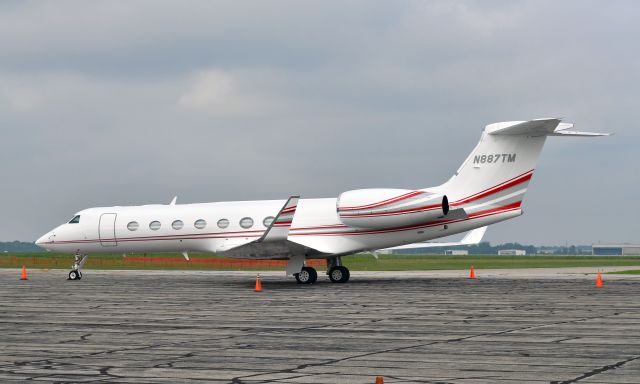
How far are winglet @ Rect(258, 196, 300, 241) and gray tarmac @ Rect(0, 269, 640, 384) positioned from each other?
230cm

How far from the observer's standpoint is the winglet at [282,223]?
1154 inches

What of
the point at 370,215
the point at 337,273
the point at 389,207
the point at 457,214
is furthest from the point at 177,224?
the point at 457,214

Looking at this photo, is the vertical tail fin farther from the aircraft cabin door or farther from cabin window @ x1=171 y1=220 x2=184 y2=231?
the aircraft cabin door

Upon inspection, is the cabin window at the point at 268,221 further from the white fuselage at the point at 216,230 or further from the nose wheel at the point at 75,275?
the nose wheel at the point at 75,275

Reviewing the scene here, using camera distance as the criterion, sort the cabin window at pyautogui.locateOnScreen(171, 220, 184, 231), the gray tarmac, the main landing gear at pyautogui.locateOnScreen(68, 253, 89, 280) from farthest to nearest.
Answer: the main landing gear at pyautogui.locateOnScreen(68, 253, 89, 280)
the cabin window at pyautogui.locateOnScreen(171, 220, 184, 231)
the gray tarmac

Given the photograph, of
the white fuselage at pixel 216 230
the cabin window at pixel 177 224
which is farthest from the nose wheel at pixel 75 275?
the cabin window at pixel 177 224

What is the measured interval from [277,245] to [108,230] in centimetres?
819

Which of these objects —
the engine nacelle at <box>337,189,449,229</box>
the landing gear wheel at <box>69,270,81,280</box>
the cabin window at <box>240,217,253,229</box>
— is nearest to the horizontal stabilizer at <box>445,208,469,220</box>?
the engine nacelle at <box>337,189,449,229</box>

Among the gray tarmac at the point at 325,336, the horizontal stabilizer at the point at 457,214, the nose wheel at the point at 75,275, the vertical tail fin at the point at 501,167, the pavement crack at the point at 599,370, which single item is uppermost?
the vertical tail fin at the point at 501,167

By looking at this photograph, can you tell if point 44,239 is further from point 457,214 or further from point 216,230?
point 457,214

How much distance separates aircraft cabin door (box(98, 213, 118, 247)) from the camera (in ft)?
114

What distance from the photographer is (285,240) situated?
2972 centimetres

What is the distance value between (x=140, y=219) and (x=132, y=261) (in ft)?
84.4

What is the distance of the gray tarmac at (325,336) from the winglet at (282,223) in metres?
2.30
